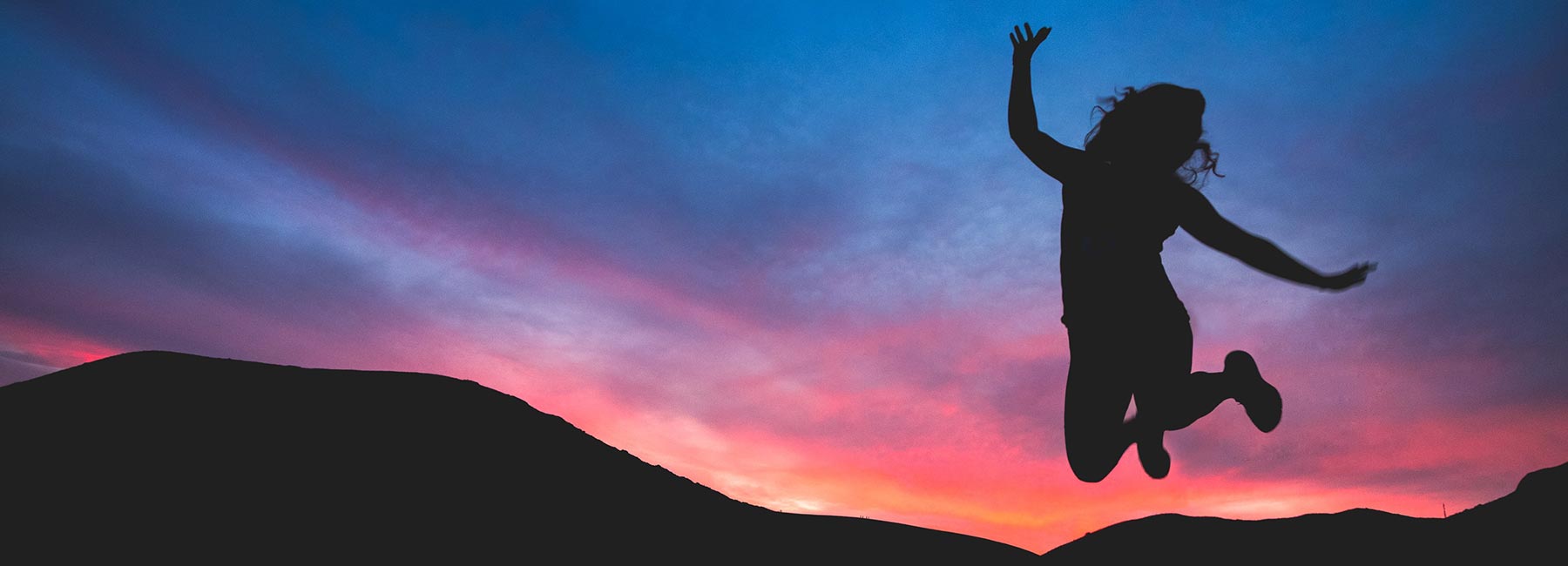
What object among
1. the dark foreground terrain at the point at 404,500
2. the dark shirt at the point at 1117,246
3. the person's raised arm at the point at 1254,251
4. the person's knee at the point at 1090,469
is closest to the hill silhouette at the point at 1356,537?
the dark foreground terrain at the point at 404,500

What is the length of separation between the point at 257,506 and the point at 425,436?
3.72 feet

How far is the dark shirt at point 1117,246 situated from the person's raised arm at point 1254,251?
0.09 metres

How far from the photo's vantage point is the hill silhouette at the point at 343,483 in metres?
3.68

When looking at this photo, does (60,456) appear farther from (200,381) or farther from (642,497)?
(642,497)

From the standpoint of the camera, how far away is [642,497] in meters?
5.05

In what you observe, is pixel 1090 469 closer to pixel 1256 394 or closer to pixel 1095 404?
pixel 1095 404

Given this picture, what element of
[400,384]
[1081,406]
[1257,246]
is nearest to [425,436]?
[400,384]

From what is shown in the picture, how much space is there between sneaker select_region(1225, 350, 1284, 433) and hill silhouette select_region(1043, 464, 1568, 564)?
78 centimetres

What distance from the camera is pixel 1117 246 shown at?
3.68 m

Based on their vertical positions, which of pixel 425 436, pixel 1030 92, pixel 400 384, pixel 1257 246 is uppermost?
pixel 1030 92

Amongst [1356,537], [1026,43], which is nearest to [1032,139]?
[1026,43]

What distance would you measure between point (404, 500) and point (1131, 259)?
417 centimetres

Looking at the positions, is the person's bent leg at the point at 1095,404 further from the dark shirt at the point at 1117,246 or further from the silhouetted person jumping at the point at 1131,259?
the dark shirt at the point at 1117,246

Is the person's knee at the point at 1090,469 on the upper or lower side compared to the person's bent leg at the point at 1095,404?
lower
